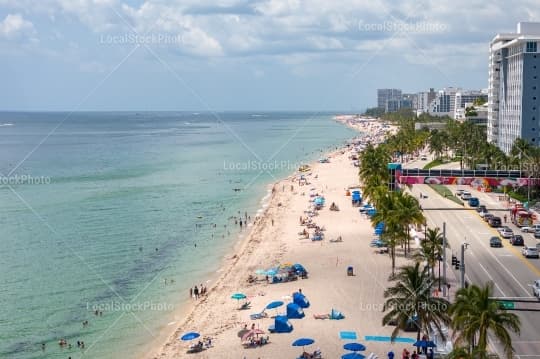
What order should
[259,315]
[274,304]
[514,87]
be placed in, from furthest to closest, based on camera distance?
[514,87], [259,315], [274,304]

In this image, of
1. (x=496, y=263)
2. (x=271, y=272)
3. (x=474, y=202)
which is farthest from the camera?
(x=474, y=202)

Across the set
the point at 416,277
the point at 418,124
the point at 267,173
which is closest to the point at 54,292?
the point at 416,277

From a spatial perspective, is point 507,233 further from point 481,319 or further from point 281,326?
point 481,319

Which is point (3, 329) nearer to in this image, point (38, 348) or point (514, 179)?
point (38, 348)

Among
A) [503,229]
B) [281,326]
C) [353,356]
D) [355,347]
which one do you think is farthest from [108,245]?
[503,229]

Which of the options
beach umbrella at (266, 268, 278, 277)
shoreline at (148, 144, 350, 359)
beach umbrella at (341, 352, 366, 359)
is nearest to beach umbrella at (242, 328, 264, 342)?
shoreline at (148, 144, 350, 359)

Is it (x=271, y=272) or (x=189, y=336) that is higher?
(x=271, y=272)

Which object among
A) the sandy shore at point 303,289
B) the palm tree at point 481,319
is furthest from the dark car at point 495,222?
the palm tree at point 481,319

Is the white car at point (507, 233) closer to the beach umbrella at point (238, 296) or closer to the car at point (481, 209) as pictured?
the car at point (481, 209)
